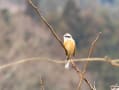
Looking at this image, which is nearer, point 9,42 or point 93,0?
point 9,42

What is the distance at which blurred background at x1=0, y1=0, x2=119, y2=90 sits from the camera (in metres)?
26.1

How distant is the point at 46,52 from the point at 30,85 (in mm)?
6029

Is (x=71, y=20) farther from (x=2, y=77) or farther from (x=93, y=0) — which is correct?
(x=2, y=77)

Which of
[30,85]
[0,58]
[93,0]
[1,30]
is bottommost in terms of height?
[30,85]

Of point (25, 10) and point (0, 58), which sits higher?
point (25, 10)

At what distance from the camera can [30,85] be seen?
23125mm

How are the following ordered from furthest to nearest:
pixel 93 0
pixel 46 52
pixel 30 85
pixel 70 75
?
pixel 93 0, pixel 46 52, pixel 70 75, pixel 30 85

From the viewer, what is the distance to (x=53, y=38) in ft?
94.5

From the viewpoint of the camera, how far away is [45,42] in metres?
30.7

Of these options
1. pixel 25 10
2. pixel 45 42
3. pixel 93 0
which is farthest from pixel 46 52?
pixel 93 0

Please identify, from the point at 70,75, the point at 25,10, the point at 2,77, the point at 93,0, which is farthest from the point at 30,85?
the point at 93,0

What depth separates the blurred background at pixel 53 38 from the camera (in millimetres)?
26141

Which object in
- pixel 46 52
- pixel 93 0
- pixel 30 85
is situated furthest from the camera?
pixel 93 0

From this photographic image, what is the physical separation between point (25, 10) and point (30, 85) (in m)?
10.1
